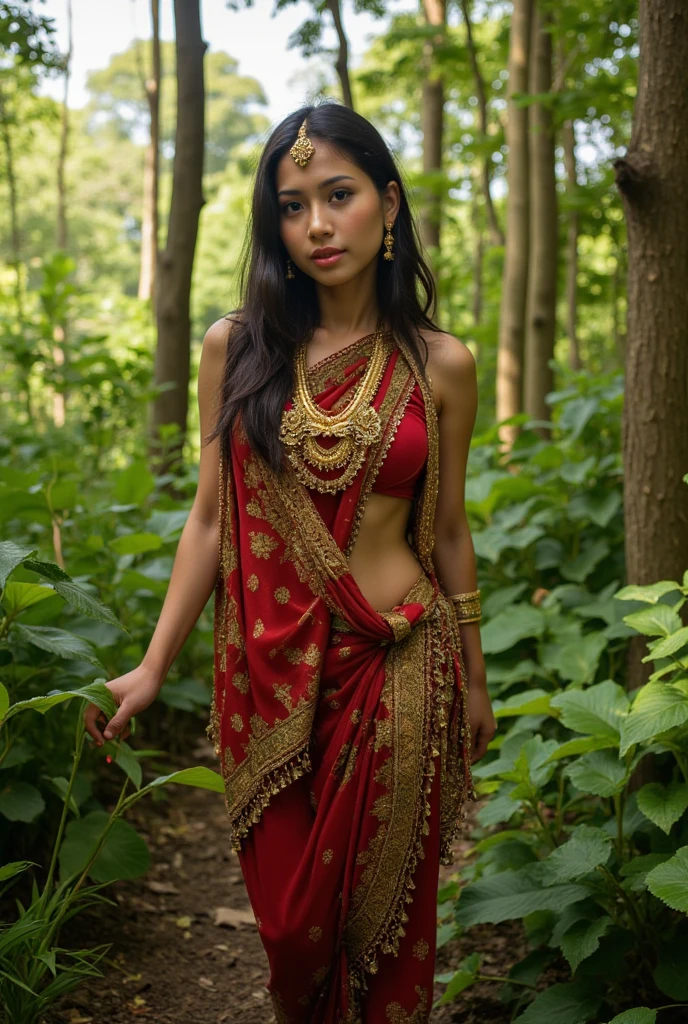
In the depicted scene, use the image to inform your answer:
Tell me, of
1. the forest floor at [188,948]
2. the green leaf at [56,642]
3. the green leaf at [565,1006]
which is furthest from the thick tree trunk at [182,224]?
the green leaf at [565,1006]

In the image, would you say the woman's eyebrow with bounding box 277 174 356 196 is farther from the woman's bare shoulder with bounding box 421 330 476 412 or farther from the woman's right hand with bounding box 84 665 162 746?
the woman's right hand with bounding box 84 665 162 746

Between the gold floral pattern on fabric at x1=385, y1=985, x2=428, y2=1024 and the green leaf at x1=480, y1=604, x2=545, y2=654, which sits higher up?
the green leaf at x1=480, y1=604, x2=545, y2=654

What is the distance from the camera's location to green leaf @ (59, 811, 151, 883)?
8.55 feet

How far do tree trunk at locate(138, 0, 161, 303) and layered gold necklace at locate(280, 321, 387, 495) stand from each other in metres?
8.52

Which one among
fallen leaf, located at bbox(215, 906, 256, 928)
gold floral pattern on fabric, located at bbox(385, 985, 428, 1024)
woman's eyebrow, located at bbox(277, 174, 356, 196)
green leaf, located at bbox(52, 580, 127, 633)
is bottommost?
fallen leaf, located at bbox(215, 906, 256, 928)

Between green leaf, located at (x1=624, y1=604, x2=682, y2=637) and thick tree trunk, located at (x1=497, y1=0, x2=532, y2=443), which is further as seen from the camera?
thick tree trunk, located at (x1=497, y1=0, x2=532, y2=443)

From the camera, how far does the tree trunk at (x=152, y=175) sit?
36.2 feet

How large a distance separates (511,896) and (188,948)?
1.11 meters

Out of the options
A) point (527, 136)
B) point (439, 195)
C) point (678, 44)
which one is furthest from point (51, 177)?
point (678, 44)

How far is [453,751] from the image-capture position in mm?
2342

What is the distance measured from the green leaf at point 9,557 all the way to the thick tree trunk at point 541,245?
206 inches

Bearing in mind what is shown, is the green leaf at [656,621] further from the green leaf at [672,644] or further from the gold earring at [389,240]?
the gold earring at [389,240]

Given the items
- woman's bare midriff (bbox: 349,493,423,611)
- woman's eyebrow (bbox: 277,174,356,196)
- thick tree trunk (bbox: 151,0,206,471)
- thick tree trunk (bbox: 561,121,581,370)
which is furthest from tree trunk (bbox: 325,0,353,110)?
thick tree trunk (bbox: 561,121,581,370)

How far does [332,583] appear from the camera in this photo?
2.17 metres
